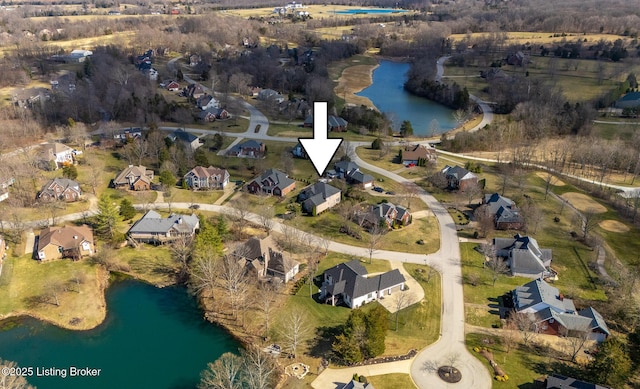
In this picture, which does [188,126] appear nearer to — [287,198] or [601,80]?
[287,198]

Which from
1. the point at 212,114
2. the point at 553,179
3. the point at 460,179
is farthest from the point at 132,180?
the point at 553,179

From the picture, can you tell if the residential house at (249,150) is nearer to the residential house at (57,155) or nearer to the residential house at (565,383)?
the residential house at (57,155)

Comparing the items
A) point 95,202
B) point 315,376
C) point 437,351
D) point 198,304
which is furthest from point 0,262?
point 437,351

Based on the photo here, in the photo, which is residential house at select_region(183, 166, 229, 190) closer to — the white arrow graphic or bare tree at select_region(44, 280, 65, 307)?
bare tree at select_region(44, 280, 65, 307)

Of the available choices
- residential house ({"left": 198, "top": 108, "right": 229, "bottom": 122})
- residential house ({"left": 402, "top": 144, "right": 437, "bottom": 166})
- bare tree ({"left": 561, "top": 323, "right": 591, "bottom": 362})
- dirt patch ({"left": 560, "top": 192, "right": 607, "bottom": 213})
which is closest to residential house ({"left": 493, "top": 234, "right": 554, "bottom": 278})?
bare tree ({"left": 561, "top": 323, "right": 591, "bottom": 362})

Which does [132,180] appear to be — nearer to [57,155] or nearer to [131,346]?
[57,155]

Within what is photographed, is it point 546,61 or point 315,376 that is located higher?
point 546,61
